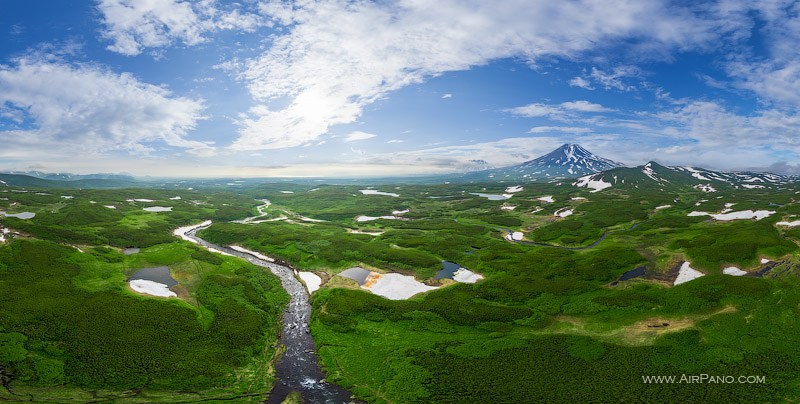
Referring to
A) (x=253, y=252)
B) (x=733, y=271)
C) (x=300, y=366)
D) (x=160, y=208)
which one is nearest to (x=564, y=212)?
(x=733, y=271)

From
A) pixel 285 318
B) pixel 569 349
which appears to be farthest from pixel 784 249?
pixel 285 318

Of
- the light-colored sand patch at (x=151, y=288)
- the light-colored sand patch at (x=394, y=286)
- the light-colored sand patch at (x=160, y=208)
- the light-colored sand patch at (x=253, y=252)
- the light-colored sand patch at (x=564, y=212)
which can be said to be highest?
the light-colored sand patch at (x=160, y=208)

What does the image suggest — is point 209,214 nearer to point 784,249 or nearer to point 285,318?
point 285,318

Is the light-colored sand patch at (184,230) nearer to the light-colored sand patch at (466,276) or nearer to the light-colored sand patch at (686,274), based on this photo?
the light-colored sand patch at (466,276)

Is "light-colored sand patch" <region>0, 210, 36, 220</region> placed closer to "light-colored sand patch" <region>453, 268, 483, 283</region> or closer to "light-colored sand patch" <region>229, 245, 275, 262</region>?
"light-colored sand patch" <region>229, 245, 275, 262</region>

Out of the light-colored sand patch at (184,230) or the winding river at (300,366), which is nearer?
the winding river at (300,366)

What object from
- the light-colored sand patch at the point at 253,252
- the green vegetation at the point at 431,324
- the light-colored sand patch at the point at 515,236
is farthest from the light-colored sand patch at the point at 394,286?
the light-colored sand patch at the point at 515,236

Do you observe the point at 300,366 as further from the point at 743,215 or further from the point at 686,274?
the point at 743,215
